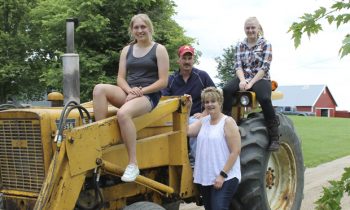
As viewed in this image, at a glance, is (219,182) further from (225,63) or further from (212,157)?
(225,63)

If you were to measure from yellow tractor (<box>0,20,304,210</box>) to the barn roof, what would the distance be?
69.1 metres

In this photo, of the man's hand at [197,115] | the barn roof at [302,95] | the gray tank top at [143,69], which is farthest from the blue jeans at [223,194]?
the barn roof at [302,95]

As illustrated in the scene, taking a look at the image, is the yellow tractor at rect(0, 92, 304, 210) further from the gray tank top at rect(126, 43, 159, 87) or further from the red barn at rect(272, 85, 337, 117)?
the red barn at rect(272, 85, 337, 117)

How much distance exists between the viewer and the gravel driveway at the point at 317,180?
7757 millimetres

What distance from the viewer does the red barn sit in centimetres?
7475

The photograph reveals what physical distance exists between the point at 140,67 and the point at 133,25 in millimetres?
393

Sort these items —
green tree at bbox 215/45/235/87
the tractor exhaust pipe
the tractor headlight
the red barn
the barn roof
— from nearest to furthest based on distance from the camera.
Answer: the tractor headlight
the tractor exhaust pipe
green tree at bbox 215/45/235/87
the red barn
the barn roof

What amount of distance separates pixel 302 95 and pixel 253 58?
73.1 metres

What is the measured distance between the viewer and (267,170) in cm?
640

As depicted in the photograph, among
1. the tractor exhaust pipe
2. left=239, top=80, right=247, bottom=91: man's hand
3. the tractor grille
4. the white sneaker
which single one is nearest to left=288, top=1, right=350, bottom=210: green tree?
the white sneaker

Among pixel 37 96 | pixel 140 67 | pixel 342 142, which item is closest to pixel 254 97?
pixel 140 67

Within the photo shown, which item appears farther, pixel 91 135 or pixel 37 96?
pixel 37 96

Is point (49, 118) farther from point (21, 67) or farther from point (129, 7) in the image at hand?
point (21, 67)

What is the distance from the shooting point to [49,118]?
15.4 feet
